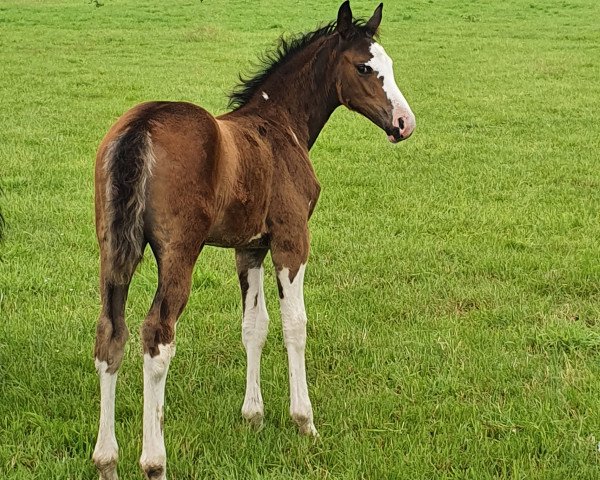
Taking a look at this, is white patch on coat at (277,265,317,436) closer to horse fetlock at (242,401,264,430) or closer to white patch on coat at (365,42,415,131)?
horse fetlock at (242,401,264,430)

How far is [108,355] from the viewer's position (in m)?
3.54

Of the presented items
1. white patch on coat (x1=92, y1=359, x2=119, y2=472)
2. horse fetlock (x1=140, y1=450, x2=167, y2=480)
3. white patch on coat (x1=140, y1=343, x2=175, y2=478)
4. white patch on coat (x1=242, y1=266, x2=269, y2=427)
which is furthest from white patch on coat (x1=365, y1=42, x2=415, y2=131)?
horse fetlock (x1=140, y1=450, x2=167, y2=480)

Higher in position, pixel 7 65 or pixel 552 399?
pixel 552 399

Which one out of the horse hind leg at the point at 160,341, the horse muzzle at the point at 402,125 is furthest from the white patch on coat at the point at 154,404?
the horse muzzle at the point at 402,125

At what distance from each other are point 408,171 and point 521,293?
13.3 feet

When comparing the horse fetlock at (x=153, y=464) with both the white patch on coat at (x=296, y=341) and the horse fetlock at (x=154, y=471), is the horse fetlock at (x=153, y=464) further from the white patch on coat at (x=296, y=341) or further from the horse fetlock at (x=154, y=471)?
the white patch on coat at (x=296, y=341)

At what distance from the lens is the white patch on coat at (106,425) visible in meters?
3.57

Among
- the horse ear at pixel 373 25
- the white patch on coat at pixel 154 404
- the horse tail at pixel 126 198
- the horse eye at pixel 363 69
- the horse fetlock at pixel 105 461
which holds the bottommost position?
the horse fetlock at pixel 105 461

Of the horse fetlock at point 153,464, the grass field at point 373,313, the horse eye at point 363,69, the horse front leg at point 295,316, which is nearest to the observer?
the horse fetlock at point 153,464

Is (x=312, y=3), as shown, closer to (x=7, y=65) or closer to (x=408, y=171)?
(x=7, y=65)

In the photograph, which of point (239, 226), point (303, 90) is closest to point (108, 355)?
point (239, 226)

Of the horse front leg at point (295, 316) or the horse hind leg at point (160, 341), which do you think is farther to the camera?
the horse front leg at point (295, 316)

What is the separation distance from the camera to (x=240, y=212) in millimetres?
3934

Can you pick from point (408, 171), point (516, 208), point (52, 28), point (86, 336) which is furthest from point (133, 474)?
point (52, 28)
